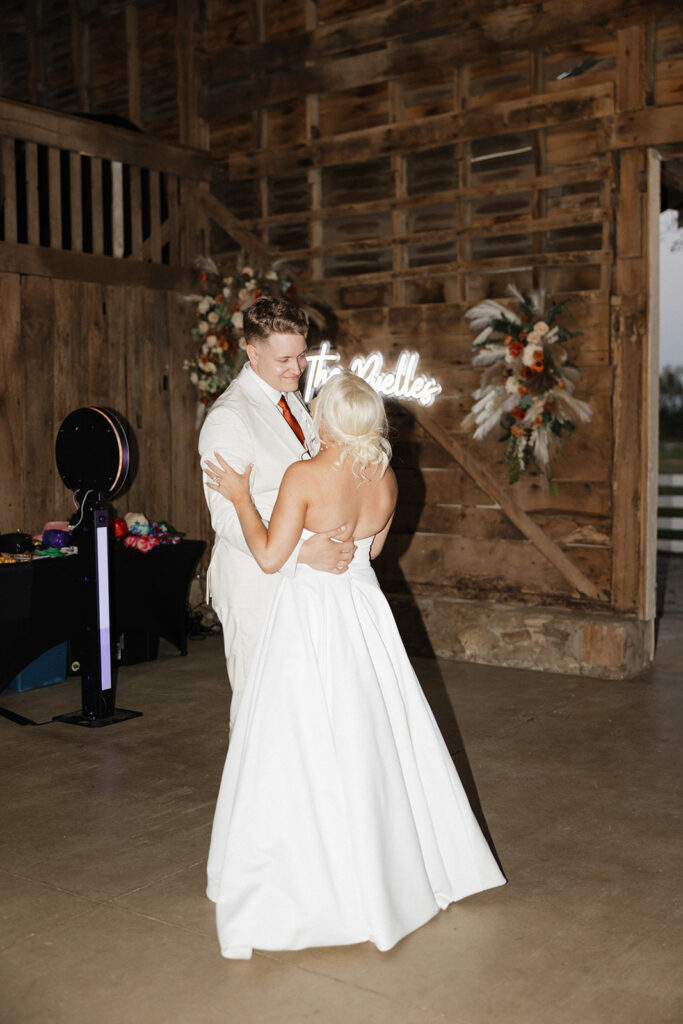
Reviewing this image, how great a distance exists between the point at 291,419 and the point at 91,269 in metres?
4.17

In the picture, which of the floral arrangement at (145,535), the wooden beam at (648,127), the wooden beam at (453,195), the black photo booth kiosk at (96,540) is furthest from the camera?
the floral arrangement at (145,535)

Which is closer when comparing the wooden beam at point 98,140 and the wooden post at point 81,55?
the wooden beam at point 98,140

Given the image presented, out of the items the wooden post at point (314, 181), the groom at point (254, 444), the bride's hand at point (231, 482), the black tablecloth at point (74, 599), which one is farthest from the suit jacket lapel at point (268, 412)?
the wooden post at point (314, 181)

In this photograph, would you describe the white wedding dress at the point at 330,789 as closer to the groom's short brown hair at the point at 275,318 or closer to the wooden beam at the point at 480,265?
the groom's short brown hair at the point at 275,318

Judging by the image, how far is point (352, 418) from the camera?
2994 millimetres

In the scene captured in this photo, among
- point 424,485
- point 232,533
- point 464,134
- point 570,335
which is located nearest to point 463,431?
point 424,485

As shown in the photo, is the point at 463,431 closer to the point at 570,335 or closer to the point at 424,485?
the point at 424,485

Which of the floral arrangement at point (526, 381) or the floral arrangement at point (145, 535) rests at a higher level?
the floral arrangement at point (526, 381)

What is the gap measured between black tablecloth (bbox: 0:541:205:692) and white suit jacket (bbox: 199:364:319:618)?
89.9 inches

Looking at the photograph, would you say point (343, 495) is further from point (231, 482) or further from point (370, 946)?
point (370, 946)

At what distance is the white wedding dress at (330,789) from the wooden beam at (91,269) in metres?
4.62

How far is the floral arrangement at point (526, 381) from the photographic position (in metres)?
6.56

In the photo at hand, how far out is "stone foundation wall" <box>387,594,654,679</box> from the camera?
256 inches

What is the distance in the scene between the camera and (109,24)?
884 cm
